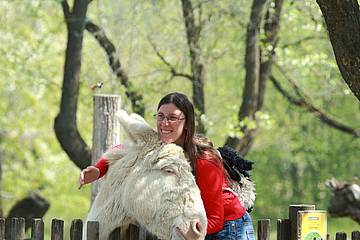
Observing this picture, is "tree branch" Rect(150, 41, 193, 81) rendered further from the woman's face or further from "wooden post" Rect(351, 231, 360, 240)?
the woman's face

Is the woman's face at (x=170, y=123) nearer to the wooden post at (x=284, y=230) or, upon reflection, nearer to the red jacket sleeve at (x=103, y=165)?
the red jacket sleeve at (x=103, y=165)

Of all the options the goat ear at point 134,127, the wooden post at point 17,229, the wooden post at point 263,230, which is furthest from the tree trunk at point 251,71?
the goat ear at point 134,127

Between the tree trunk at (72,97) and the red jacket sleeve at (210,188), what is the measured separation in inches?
218

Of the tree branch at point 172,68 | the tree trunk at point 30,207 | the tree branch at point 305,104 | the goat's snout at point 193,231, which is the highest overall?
the tree branch at point 172,68

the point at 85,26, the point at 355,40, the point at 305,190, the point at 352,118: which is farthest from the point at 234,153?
the point at 305,190

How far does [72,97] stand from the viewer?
10.6 meters

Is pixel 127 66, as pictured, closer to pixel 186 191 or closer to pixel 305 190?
pixel 186 191

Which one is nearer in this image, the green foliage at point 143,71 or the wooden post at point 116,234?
the wooden post at point 116,234

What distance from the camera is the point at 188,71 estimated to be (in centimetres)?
1323

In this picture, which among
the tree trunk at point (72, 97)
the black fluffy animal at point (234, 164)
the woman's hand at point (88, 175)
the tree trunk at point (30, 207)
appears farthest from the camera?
the tree trunk at point (30, 207)

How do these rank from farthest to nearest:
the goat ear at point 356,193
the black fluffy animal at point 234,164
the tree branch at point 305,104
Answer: the tree branch at point 305,104
the goat ear at point 356,193
the black fluffy animal at point 234,164

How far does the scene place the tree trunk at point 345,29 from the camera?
599 centimetres

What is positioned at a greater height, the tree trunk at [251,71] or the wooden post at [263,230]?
the tree trunk at [251,71]

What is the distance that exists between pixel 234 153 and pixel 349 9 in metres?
1.35
